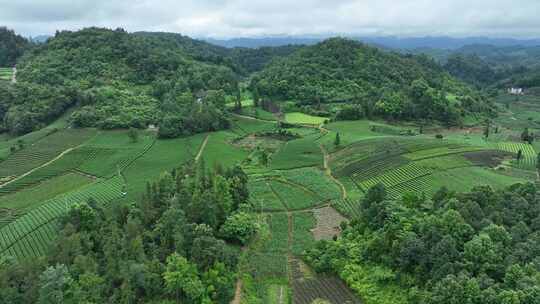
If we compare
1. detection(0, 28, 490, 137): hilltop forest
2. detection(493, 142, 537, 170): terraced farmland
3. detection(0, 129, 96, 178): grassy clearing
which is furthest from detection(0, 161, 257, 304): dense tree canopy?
detection(493, 142, 537, 170): terraced farmland

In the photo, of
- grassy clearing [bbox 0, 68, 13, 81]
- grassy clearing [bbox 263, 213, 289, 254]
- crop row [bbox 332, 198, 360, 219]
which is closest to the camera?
grassy clearing [bbox 263, 213, 289, 254]

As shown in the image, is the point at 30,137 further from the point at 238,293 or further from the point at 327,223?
the point at 327,223

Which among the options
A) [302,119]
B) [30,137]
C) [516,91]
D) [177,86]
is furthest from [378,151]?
[516,91]

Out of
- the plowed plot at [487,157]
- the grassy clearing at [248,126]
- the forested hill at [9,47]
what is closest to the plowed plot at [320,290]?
the plowed plot at [487,157]

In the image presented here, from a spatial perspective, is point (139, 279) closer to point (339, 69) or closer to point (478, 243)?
point (478, 243)

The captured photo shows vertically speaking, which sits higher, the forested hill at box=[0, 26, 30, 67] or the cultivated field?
the forested hill at box=[0, 26, 30, 67]

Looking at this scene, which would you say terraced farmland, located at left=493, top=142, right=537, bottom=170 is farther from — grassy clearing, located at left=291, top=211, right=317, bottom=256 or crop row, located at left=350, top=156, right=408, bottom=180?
grassy clearing, located at left=291, top=211, right=317, bottom=256
